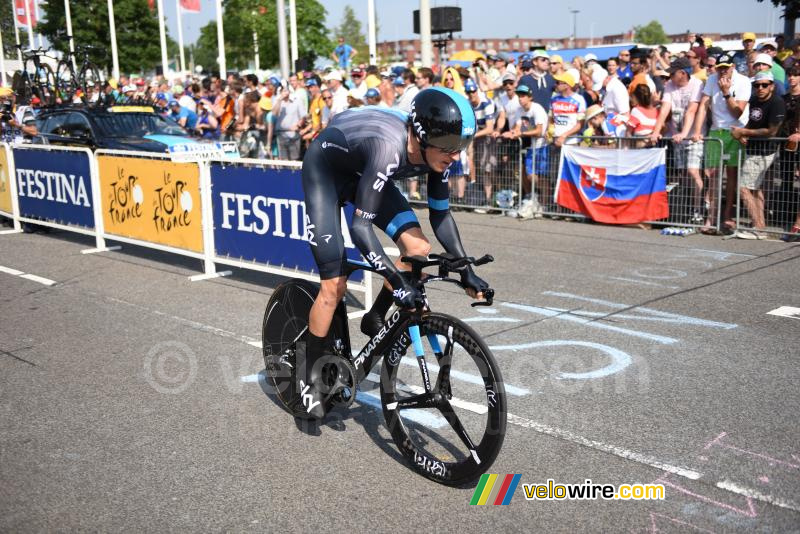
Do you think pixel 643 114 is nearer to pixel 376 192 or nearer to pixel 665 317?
pixel 665 317

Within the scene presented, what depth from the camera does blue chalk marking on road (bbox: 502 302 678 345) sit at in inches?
257

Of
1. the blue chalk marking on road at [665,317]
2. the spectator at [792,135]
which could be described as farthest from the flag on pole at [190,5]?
the blue chalk marking on road at [665,317]

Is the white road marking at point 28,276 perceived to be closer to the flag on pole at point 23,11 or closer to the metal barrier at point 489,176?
the metal barrier at point 489,176

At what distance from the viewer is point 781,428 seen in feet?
15.4

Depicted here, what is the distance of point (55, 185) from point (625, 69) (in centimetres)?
Answer: 984

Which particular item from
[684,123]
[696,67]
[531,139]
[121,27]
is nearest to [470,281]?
[684,123]

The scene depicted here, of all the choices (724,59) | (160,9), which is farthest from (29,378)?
(160,9)

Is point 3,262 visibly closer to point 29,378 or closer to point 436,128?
point 29,378

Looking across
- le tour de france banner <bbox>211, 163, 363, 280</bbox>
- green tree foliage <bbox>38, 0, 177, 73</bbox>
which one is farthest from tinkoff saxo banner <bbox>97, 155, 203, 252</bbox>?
green tree foliage <bbox>38, 0, 177, 73</bbox>

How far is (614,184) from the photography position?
40.0ft

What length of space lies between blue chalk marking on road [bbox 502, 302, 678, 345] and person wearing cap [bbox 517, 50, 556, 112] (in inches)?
273

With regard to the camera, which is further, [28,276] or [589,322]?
[28,276]

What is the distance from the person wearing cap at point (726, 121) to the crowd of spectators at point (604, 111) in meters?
0.01

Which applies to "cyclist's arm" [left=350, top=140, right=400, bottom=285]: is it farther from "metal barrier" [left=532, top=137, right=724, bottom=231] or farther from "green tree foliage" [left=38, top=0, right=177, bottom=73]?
"green tree foliage" [left=38, top=0, right=177, bottom=73]
